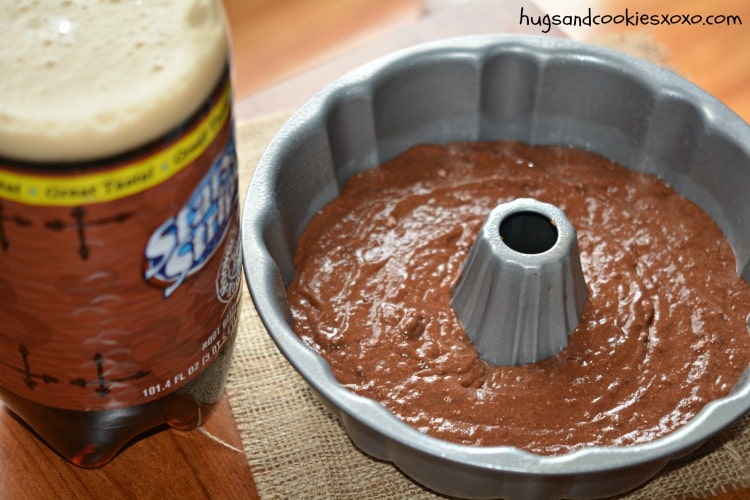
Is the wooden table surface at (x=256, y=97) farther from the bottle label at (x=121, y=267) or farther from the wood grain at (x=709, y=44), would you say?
the bottle label at (x=121, y=267)

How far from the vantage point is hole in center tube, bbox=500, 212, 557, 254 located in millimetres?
793

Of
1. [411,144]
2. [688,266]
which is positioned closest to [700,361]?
[688,266]

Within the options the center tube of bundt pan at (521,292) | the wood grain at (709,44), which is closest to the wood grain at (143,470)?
the center tube of bundt pan at (521,292)

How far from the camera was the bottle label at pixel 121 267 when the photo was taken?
1.79 feet

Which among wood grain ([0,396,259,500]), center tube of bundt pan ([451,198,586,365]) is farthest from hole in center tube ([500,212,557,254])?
wood grain ([0,396,259,500])

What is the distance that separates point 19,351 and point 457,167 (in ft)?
1.40

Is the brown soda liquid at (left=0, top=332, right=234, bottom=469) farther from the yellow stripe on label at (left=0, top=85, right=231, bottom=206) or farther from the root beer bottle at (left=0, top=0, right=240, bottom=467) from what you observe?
the yellow stripe on label at (left=0, top=85, right=231, bottom=206)

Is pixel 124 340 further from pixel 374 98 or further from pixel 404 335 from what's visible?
pixel 374 98

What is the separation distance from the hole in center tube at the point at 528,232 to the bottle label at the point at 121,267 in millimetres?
230

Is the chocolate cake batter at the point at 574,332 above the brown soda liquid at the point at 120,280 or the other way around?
the other way around

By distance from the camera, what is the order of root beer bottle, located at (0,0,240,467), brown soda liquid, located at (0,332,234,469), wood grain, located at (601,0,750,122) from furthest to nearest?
wood grain, located at (601,0,750,122), brown soda liquid, located at (0,332,234,469), root beer bottle, located at (0,0,240,467)

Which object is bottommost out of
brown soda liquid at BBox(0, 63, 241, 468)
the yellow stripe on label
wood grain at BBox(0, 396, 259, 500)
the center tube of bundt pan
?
wood grain at BBox(0, 396, 259, 500)

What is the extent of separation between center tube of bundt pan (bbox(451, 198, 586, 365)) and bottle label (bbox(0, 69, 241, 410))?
0.62ft

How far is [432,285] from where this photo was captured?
2.67 feet
